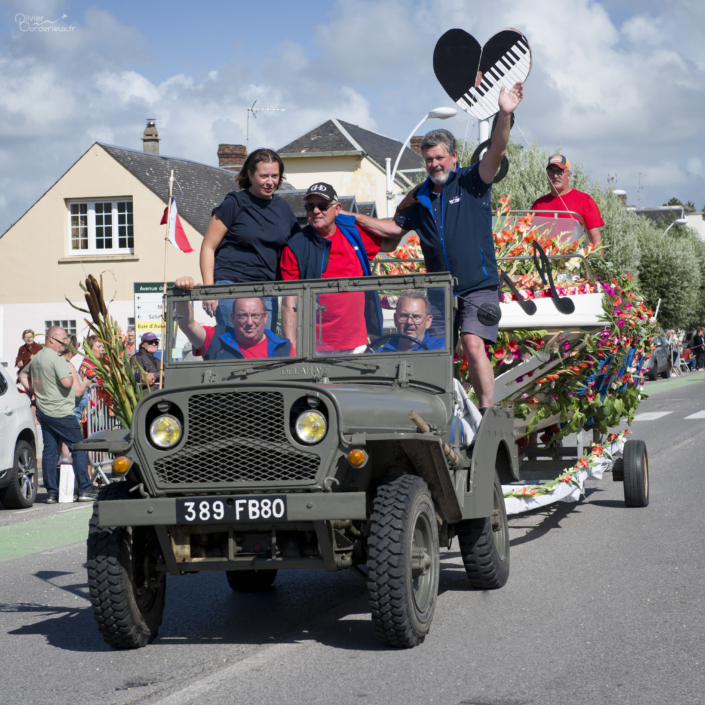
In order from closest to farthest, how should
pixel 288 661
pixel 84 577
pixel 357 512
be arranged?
pixel 357 512 → pixel 288 661 → pixel 84 577

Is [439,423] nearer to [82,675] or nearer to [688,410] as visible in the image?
[82,675]

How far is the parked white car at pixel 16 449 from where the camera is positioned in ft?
37.3

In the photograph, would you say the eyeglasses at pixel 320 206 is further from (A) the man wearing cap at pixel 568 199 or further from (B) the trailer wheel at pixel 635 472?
(B) the trailer wheel at pixel 635 472

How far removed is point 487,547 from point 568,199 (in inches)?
177

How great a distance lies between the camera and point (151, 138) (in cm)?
4112

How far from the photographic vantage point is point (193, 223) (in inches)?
1224

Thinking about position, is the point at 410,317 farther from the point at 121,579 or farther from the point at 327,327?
the point at 121,579

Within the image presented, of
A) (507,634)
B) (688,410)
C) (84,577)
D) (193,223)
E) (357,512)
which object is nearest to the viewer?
(357,512)

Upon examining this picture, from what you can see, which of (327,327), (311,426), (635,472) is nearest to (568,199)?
(635,472)

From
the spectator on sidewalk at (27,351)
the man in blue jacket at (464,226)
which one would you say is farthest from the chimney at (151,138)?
the man in blue jacket at (464,226)

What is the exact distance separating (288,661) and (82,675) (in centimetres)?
94

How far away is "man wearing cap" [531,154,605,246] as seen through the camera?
9.23m

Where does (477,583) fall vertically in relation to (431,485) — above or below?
below

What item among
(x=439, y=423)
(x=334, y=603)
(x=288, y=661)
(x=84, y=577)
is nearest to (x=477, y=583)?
(x=334, y=603)
